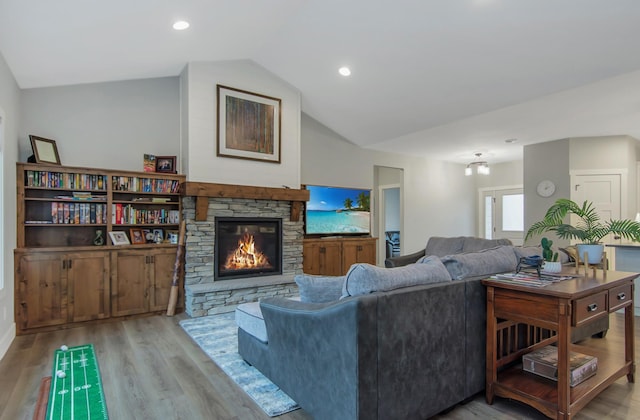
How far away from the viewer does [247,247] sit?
16.5 feet

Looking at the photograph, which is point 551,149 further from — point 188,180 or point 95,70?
point 95,70

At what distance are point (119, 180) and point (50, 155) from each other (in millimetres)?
747

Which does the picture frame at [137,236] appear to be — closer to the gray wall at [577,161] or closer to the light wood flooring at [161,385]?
the light wood flooring at [161,385]

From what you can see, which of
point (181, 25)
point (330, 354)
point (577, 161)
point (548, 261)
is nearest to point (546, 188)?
point (577, 161)

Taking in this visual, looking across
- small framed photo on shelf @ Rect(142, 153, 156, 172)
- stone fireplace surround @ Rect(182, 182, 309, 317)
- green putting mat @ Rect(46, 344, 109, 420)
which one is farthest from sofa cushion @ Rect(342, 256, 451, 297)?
small framed photo on shelf @ Rect(142, 153, 156, 172)

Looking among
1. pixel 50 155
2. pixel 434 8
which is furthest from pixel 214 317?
pixel 434 8

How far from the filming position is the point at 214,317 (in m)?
4.29

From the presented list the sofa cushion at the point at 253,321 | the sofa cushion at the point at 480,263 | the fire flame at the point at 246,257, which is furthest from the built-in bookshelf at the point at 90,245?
the sofa cushion at the point at 480,263

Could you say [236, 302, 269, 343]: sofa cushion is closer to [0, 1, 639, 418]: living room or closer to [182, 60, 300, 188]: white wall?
[0, 1, 639, 418]: living room

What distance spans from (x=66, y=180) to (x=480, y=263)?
4.34 metres

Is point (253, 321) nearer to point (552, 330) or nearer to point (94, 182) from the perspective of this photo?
point (552, 330)

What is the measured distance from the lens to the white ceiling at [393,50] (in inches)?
123

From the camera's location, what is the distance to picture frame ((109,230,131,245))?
13.9ft

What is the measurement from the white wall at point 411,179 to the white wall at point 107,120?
232cm
